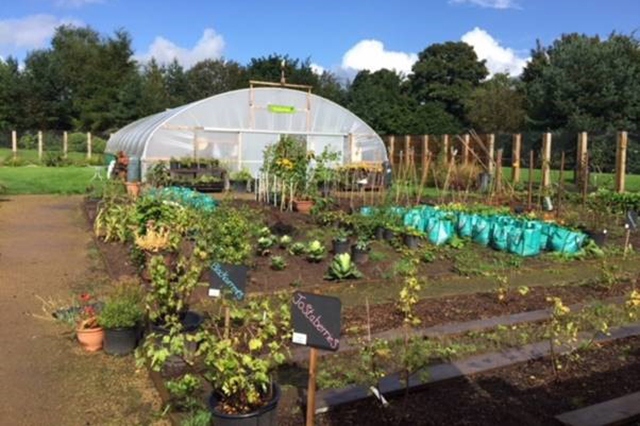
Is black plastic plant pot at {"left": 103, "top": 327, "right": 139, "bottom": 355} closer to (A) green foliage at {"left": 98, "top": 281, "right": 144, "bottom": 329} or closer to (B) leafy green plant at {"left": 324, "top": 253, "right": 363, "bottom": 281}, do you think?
(A) green foliage at {"left": 98, "top": 281, "right": 144, "bottom": 329}

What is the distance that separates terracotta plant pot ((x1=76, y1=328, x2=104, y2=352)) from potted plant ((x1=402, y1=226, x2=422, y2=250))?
203 inches

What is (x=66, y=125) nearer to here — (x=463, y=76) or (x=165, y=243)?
(x=463, y=76)

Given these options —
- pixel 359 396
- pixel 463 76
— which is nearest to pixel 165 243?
pixel 359 396

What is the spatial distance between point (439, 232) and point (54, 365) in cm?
628

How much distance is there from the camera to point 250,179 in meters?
18.1

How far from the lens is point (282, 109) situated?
19.9m

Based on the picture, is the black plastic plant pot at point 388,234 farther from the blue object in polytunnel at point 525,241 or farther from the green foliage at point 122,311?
the green foliage at point 122,311

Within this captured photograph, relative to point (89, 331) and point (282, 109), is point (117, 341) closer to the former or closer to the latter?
point (89, 331)

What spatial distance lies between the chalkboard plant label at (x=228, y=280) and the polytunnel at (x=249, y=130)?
14233 mm

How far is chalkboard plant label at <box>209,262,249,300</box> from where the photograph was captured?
3.94 m

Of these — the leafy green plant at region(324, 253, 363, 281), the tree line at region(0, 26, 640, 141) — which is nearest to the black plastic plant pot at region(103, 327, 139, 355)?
the leafy green plant at region(324, 253, 363, 281)

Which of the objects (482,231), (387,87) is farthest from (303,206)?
(387,87)

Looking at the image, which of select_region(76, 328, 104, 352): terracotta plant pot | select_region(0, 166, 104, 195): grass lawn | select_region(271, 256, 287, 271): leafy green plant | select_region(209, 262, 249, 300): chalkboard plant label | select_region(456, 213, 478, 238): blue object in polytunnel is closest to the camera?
select_region(209, 262, 249, 300): chalkboard plant label

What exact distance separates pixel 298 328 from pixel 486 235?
713cm
